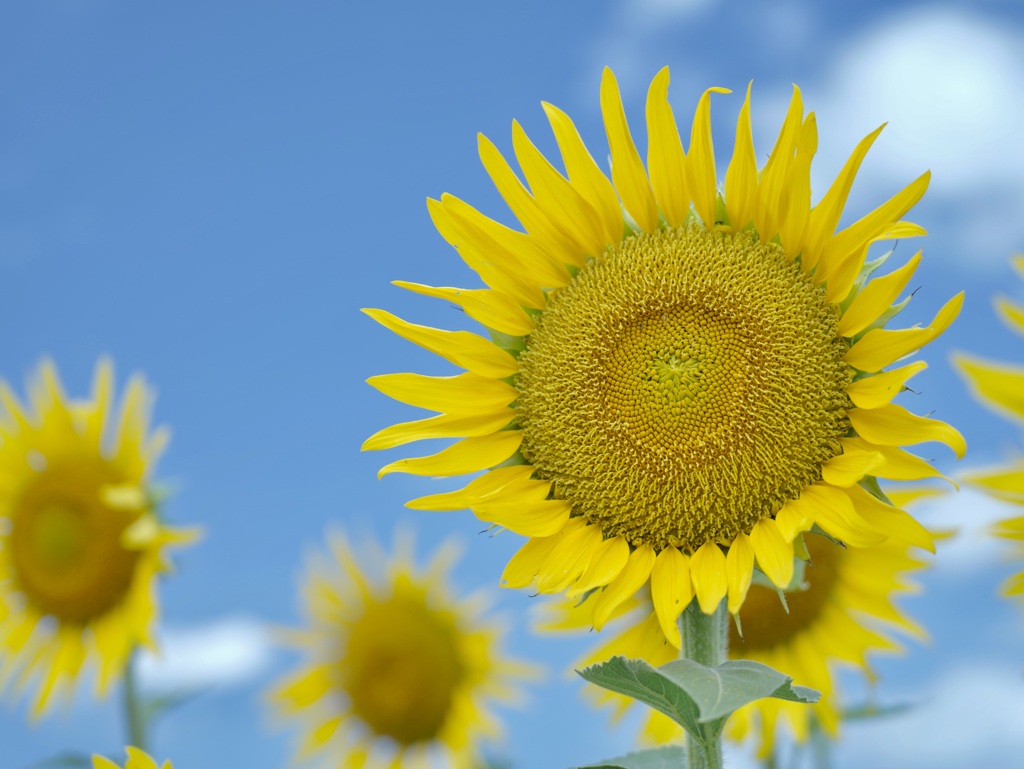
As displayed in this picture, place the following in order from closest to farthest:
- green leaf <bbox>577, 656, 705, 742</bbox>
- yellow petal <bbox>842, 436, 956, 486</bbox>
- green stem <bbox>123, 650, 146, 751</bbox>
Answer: green leaf <bbox>577, 656, 705, 742</bbox>
yellow petal <bbox>842, 436, 956, 486</bbox>
green stem <bbox>123, 650, 146, 751</bbox>

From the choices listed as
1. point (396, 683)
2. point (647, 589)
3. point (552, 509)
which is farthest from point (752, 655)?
point (396, 683)

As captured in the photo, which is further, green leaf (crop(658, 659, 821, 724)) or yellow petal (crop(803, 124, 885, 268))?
yellow petal (crop(803, 124, 885, 268))

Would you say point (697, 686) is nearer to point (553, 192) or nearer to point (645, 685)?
point (645, 685)

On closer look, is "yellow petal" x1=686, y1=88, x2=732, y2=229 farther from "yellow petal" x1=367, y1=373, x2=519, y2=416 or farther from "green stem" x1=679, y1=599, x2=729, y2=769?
"green stem" x1=679, y1=599, x2=729, y2=769

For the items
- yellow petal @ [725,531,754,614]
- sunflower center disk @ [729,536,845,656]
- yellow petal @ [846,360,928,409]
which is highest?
sunflower center disk @ [729,536,845,656]

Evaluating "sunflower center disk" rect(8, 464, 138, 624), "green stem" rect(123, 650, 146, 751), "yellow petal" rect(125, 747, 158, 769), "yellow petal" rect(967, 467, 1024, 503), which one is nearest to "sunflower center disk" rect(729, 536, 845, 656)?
"yellow petal" rect(967, 467, 1024, 503)

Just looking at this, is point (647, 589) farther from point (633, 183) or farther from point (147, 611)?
point (147, 611)

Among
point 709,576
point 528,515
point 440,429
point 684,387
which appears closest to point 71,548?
point 440,429
